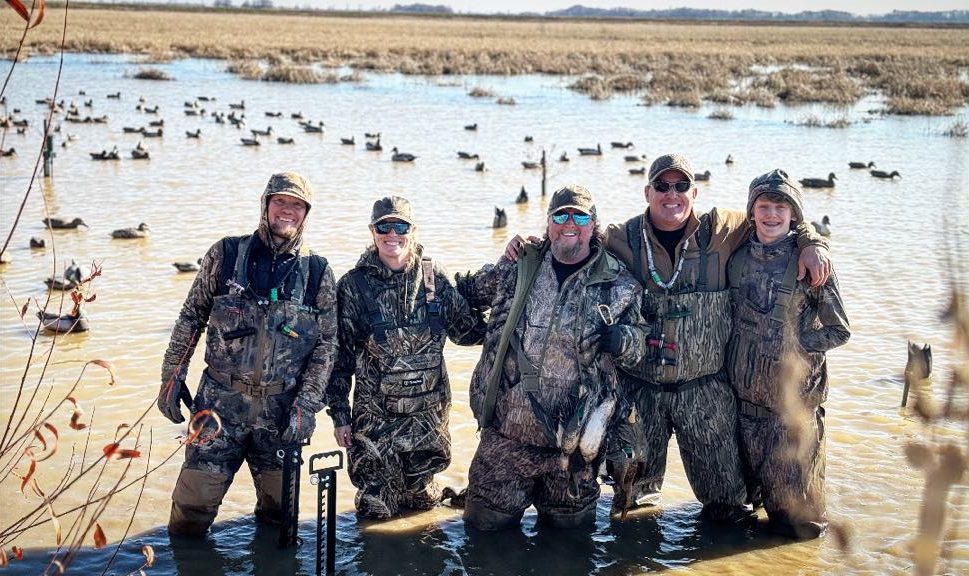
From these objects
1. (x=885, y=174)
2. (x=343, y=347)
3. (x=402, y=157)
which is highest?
(x=885, y=174)

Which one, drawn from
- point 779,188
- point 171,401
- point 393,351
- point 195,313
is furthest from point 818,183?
point 171,401

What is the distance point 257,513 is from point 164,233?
838 centimetres

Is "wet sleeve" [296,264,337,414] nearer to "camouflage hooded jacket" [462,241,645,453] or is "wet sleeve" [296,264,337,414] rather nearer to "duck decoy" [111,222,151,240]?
"camouflage hooded jacket" [462,241,645,453]

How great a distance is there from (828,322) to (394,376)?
2.33 metres

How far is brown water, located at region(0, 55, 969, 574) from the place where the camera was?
17.0 ft

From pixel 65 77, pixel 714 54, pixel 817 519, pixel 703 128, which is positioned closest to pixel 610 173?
pixel 703 128

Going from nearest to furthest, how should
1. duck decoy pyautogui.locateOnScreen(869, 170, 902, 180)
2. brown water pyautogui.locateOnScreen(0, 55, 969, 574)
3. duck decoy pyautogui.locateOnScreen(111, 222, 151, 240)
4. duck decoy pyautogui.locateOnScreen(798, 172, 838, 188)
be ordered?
brown water pyautogui.locateOnScreen(0, 55, 969, 574) < duck decoy pyautogui.locateOnScreen(111, 222, 151, 240) < duck decoy pyautogui.locateOnScreen(798, 172, 838, 188) < duck decoy pyautogui.locateOnScreen(869, 170, 902, 180)

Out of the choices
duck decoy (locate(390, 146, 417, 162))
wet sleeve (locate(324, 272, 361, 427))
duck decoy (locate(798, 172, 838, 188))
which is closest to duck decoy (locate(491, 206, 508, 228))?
duck decoy (locate(390, 146, 417, 162))

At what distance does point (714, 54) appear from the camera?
2163 inches

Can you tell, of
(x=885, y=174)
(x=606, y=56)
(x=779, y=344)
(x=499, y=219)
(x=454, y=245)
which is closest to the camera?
(x=779, y=344)

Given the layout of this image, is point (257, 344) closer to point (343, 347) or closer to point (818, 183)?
point (343, 347)

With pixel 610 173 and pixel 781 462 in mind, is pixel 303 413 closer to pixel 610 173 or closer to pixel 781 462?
pixel 781 462

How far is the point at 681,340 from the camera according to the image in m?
5.07

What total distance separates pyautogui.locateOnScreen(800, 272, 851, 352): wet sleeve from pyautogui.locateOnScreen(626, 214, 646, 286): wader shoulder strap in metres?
0.91
